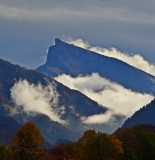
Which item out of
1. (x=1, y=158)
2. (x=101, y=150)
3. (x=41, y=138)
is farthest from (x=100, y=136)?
(x=1, y=158)

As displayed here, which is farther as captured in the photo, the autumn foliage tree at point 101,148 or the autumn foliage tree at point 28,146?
the autumn foliage tree at point 101,148

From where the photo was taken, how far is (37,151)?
193125mm

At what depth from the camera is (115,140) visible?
198375 millimetres

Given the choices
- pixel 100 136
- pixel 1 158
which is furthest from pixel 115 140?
pixel 1 158

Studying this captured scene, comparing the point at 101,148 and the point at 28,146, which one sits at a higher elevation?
the point at 101,148

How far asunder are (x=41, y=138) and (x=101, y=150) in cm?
2057

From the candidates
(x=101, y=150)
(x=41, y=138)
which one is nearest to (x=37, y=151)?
(x=41, y=138)

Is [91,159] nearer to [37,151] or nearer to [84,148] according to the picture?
[84,148]

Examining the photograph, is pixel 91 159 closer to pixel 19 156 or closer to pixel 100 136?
pixel 100 136

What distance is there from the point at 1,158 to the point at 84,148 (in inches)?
1101

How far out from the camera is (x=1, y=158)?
199m

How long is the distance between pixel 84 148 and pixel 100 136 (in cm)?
679

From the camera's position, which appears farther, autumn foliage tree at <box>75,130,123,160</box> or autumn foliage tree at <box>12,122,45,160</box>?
autumn foliage tree at <box>75,130,123,160</box>

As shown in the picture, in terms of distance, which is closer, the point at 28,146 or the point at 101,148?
the point at 28,146
